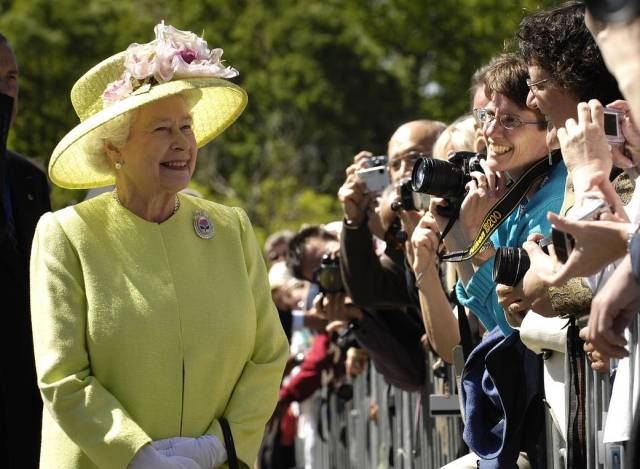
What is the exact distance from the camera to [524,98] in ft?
15.4

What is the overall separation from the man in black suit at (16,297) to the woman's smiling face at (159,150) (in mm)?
1265

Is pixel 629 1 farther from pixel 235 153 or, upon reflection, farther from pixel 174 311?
pixel 235 153

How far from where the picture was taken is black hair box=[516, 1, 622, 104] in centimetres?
416

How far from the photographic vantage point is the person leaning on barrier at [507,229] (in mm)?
4551

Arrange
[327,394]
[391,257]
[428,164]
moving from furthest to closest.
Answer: [327,394] → [391,257] → [428,164]

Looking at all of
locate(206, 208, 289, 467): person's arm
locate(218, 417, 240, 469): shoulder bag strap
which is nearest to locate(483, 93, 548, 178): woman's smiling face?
locate(206, 208, 289, 467): person's arm

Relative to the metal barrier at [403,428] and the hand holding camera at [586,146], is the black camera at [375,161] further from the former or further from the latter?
the hand holding camera at [586,146]

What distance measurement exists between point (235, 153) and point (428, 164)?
3004 cm

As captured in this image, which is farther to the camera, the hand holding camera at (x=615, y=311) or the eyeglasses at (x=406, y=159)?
the eyeglasses at (x=406, y=159)

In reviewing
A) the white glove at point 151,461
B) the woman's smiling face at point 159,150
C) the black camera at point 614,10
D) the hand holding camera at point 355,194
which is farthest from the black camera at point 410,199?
the black camera at point 614,10

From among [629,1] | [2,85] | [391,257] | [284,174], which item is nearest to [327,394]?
[391,257]

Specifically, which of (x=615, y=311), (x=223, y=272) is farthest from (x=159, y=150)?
(x=615, y=311)

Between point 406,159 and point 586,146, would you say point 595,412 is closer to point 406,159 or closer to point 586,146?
point 586,146

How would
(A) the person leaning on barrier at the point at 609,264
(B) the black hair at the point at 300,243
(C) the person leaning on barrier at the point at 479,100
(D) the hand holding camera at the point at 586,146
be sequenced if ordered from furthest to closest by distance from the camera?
(B) the black hair at the point at 300,243 → (C) the person leaning on barrier at the point at 479,100 → (D) the hand holding camera at the point at 586,146 → (A) the person leaning on barrier at the point at 609,264
